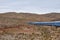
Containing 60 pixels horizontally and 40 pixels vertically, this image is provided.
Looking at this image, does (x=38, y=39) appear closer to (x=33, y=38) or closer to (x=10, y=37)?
(x=33, y=38)

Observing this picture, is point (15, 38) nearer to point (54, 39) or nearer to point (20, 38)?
point (20, 38)

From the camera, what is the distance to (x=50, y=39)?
16.5 m

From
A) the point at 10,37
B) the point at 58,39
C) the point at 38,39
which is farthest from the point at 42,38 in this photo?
the point at 10,37

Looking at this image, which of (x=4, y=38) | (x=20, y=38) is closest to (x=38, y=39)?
(x=20, y=38)

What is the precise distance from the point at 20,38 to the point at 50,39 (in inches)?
97.8

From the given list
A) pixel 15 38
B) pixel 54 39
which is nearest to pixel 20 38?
pixel 15 38

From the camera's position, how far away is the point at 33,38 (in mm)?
16750

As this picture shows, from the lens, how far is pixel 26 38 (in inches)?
670

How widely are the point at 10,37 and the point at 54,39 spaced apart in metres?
3.70

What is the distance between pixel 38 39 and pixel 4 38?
9.29 feet

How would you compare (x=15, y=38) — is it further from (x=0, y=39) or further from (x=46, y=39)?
(x=46, y=39)

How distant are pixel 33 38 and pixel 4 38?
7.91 feet

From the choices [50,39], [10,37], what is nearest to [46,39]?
[50,39]

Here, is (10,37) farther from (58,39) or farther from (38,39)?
(58,39)
